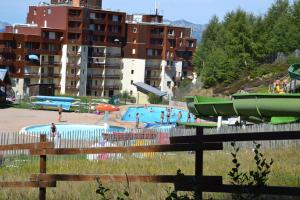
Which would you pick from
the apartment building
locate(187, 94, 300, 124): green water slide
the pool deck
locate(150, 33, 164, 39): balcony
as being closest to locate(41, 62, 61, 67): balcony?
Answer: the apartment building

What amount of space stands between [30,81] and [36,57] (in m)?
3.22

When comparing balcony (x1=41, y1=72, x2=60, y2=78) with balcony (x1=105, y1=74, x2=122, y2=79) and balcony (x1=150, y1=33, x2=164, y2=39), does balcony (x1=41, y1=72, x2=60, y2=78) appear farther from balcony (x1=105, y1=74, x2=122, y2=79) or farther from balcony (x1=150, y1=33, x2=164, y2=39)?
balcony (x1=150, y1=33, x2=164, y2=39)

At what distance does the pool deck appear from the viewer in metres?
40.7

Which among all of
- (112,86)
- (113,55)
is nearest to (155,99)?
(112,86)

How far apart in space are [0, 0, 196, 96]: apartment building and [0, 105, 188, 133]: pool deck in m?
23.8

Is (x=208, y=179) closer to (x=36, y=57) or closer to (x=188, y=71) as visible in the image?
(x=36, y=57)

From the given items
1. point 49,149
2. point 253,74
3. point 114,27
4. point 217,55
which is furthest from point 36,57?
point 49,149

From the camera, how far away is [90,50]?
81188mm

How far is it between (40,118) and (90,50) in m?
37.2

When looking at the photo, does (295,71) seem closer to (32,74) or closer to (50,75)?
(32,74)

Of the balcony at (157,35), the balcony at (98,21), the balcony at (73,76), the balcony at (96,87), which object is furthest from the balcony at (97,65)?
the balcony at (157,35)

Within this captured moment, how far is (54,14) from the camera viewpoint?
3132 inches

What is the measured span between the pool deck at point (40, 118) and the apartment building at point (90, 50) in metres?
23.8

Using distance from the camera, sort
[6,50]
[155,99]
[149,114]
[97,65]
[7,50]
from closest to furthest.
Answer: [149,114] → [155,99] → [6,50] → [7,50] → [97,65]
